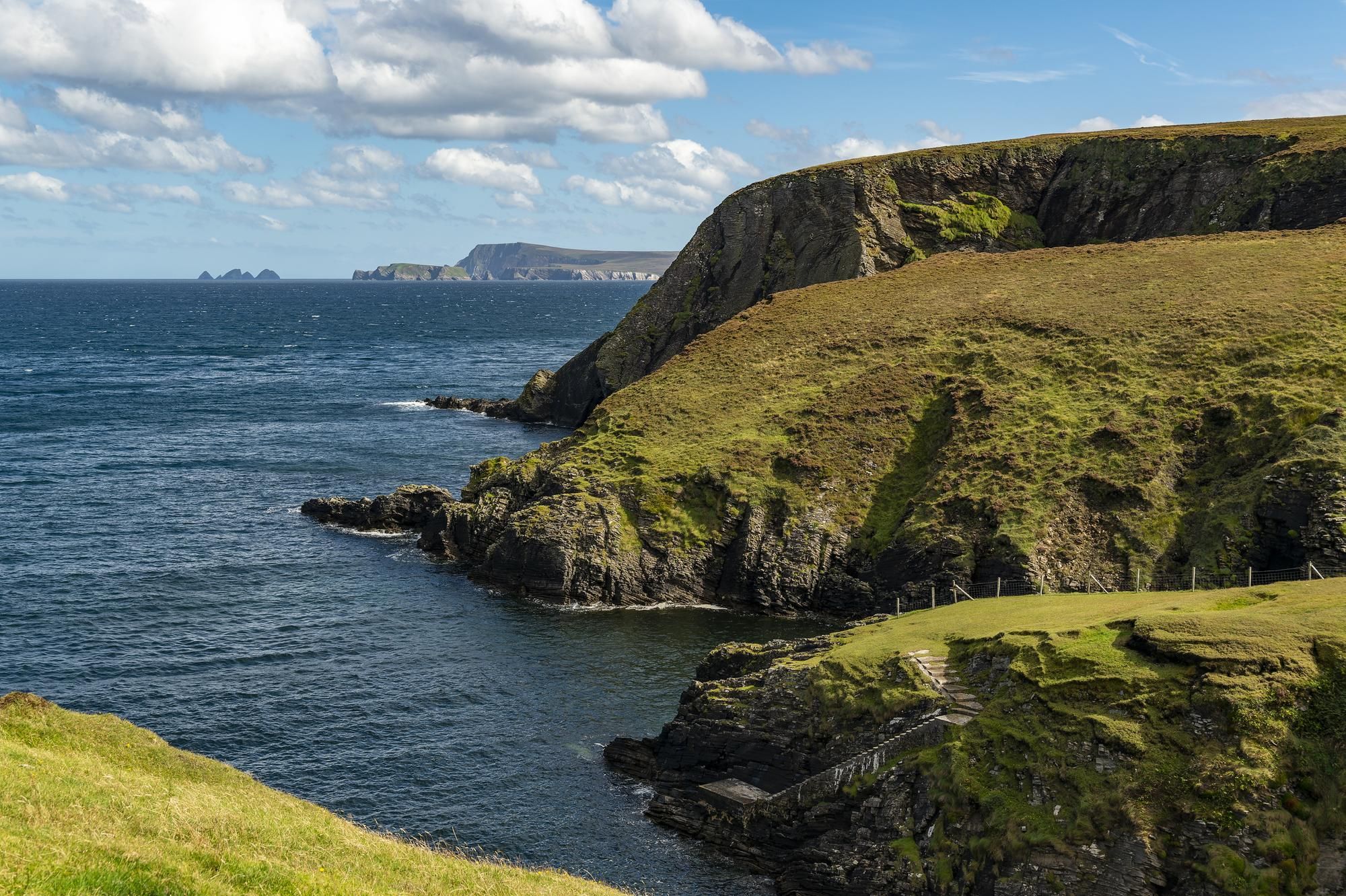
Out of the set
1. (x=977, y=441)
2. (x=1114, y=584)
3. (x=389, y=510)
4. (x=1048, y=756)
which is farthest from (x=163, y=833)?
(x=389, y=510)

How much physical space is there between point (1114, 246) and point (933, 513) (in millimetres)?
39915

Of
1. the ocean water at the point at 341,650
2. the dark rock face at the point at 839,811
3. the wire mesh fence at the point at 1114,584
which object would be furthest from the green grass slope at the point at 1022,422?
the dark rock face at the point at 839,811

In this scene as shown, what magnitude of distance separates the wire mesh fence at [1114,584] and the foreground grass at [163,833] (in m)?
30.3

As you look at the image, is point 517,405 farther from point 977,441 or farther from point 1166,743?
point 1166,743

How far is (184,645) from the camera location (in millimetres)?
56906

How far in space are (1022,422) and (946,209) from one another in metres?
47.9

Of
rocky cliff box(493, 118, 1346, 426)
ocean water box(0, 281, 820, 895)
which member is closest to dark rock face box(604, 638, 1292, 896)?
ocean water box(0, 281, 820, 895)

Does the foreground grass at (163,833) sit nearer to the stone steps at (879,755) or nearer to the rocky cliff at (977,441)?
the stone steps at (879,755)

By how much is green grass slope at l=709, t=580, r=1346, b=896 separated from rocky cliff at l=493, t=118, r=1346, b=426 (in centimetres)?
7078

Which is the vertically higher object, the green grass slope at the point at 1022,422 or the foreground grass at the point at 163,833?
the green grass slope at the point at 1022,422

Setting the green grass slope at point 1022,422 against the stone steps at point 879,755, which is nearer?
the stone steps at point 879,755

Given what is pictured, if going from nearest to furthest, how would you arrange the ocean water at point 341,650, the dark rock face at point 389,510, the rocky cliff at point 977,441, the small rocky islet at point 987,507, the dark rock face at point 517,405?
the small rocky islet at point 987,507 < the ocean water at point 341,650 < the rocky cliff at point 977,441 < the dark rock face at point 389,510 < the dark rock face at point 517,405

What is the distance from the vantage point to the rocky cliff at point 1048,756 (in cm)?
2845

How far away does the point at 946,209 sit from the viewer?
109 meters
